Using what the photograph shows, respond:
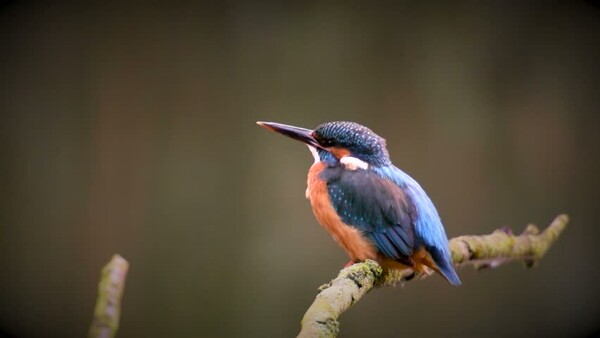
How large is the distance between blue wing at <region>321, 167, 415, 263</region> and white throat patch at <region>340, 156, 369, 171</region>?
0.01m

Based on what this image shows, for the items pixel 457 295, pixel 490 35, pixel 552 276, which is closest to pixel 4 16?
pixel 490 35

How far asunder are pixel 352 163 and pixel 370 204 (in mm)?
113

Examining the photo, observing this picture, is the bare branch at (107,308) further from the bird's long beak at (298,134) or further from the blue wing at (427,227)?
the blue wing at (427,227)

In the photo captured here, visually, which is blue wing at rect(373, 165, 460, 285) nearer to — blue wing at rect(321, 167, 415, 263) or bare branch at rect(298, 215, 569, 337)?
blue wing at rect(321, 167, 415, 263)

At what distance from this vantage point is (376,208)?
4.31 ft

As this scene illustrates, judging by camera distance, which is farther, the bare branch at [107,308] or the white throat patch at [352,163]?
the white throat patch at [352,163]

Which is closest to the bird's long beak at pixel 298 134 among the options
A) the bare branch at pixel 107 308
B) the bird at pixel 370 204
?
the bird at pixel 370 204

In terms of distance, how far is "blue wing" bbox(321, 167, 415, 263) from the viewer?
1276mm

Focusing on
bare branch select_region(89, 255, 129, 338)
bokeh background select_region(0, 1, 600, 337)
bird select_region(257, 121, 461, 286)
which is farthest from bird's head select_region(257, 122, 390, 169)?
bare branch select_region(89, 255, 129, 338)

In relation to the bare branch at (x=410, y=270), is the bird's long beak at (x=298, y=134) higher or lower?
higher

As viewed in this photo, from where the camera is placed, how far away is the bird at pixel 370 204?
1.27 m

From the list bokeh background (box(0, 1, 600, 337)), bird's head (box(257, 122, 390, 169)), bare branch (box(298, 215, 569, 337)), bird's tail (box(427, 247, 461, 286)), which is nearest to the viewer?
bare branch (box(298, 215, 569, 337))

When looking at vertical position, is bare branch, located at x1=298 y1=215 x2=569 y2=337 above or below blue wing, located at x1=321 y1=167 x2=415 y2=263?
below

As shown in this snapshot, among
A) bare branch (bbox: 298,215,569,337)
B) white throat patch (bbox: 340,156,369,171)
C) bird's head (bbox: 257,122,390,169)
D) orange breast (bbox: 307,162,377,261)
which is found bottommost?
bare branch (bbox: 298,215,569,337)
